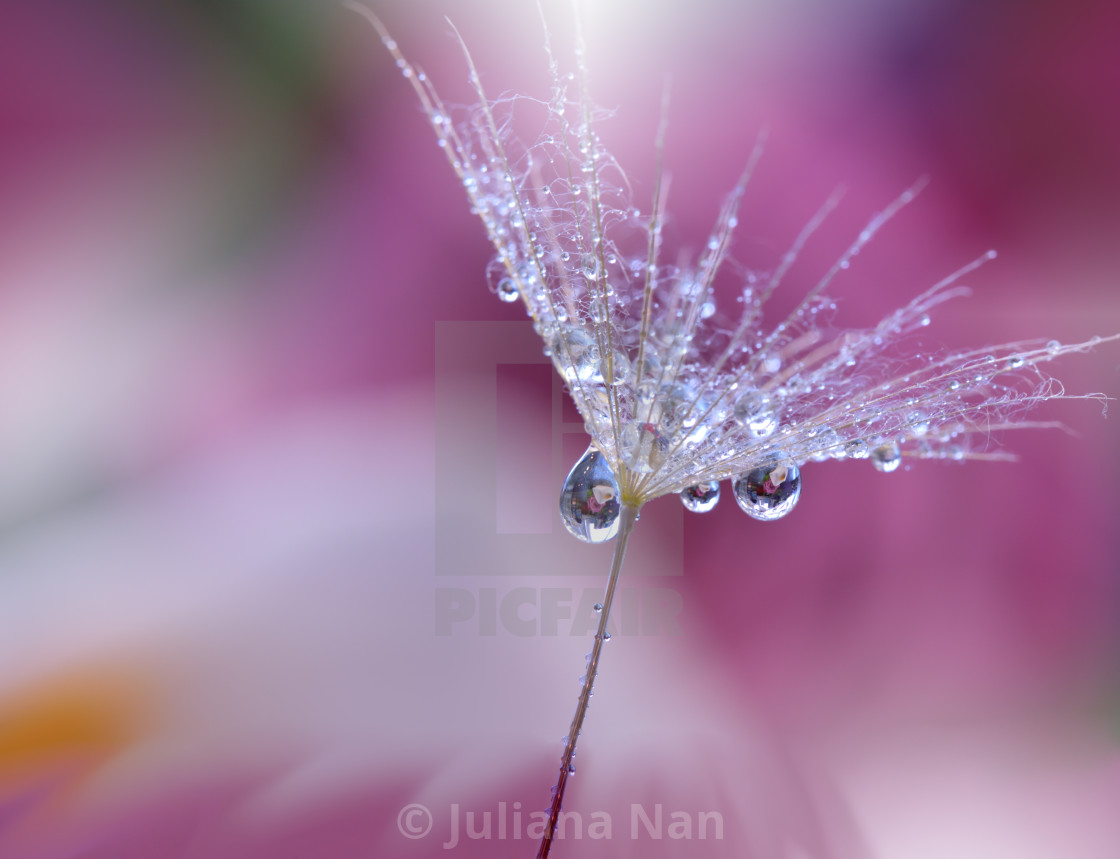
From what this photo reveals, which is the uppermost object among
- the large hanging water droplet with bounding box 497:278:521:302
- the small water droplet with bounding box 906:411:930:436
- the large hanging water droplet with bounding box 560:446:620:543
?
the large hanging water droplet with bounding box 497:278:521:302

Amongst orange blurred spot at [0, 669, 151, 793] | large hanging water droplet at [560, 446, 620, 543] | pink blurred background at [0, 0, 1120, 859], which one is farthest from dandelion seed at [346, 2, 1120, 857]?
orange blurred spot at [0, 669, 151, 793]

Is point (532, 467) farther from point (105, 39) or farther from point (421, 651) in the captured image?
point (105, 39)

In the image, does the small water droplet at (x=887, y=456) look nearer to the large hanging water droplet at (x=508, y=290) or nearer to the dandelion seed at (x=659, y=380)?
the dandelion seed at (x=659, y=380)

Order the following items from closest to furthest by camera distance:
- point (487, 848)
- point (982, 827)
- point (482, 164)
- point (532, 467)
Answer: point (482, 164) < point (487, 848) < point (982, 827) < point (532, 467)

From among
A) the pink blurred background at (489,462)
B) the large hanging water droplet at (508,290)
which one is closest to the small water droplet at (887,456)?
the large hanging water droplet at (508,290)

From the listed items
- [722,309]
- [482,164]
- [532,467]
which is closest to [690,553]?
[532,467]

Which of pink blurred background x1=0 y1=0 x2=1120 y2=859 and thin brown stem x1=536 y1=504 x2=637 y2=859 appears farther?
pink blurred background x1=0 y1=0 x2=1120 y2=859

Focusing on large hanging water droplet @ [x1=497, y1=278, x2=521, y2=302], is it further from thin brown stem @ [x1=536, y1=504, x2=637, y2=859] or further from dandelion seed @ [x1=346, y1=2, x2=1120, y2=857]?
thin brown stem @ [x1=536, y1=504, x2=637, y2=859]

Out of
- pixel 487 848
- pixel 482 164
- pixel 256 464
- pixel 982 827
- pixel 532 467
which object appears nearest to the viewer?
pixel 482 164
